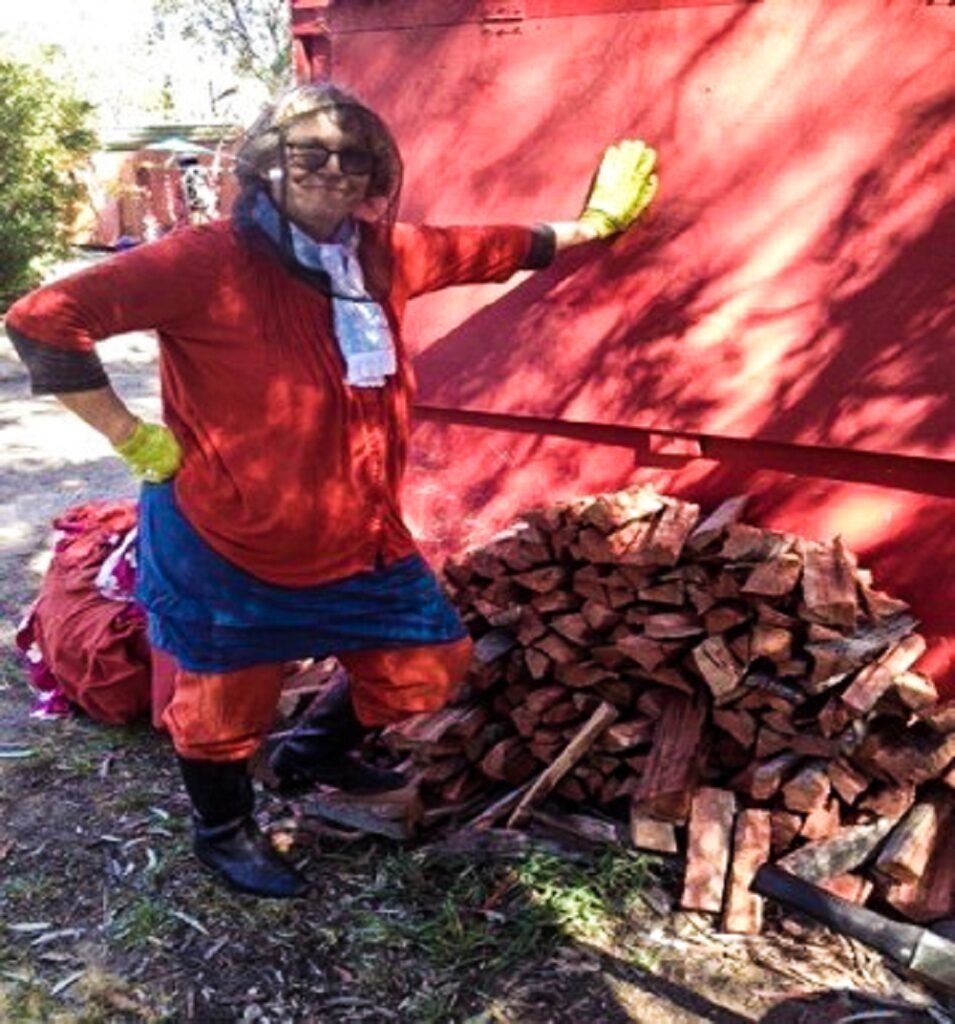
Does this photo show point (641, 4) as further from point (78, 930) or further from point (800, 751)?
point (78, 930)

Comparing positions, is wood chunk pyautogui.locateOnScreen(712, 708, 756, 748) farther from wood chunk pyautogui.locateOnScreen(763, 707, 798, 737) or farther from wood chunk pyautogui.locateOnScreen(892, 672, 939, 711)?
wood chunk pyautogui.locateOnScreen(892, 672, 939, 711)

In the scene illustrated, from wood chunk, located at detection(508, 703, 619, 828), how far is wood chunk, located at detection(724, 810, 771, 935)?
1.57 feet

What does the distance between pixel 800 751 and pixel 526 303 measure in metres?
1.66

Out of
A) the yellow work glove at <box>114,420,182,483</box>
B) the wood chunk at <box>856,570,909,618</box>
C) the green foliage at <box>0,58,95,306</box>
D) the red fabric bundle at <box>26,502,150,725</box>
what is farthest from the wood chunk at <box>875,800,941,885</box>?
the green foliage at <box>0,58,95,306</box>

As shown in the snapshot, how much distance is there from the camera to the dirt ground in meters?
2.63

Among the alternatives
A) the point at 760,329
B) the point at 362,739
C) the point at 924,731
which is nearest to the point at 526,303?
the point at 760,329

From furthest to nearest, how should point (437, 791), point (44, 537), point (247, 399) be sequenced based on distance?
point (44, 537), point (437, 791), point (247, 399)

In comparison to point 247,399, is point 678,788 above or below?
below

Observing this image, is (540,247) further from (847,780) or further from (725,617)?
(847,780)

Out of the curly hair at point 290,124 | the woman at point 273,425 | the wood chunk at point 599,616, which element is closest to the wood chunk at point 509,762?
the woman at point 273,425

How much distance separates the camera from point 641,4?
3070 mm

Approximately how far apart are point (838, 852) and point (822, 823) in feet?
0.28

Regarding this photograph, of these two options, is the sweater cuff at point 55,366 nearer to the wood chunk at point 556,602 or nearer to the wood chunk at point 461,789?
the wood chunk at point 556,602

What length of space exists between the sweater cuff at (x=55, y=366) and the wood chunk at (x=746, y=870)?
2077 millimetres
